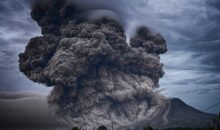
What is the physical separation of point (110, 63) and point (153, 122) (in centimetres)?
2728

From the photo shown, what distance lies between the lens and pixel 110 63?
79.6 meters

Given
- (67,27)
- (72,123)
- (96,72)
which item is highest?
(67,27)

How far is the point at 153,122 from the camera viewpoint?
95.3 meters

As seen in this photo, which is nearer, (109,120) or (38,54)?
(38,54)

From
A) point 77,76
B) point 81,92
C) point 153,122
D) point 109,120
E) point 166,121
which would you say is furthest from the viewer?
point 166,121

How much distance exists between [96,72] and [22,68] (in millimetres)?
18537

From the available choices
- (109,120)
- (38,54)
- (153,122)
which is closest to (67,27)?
(38,54)

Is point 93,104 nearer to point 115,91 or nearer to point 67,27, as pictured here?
point 115,91

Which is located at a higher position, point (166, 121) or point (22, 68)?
point (22, 68)

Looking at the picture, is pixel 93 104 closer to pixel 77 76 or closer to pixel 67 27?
pixel 77 76

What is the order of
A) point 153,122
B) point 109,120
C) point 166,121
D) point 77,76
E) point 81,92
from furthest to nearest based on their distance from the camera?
point 166,121
point 153,122
point 109,120
point 81,92
point 77,76

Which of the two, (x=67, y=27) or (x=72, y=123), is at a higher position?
(x=67, y=27)

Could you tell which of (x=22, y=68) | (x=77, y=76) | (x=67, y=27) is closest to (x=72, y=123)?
(x=77, y=76)

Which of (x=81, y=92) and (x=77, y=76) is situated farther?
(x=81, y=92)
